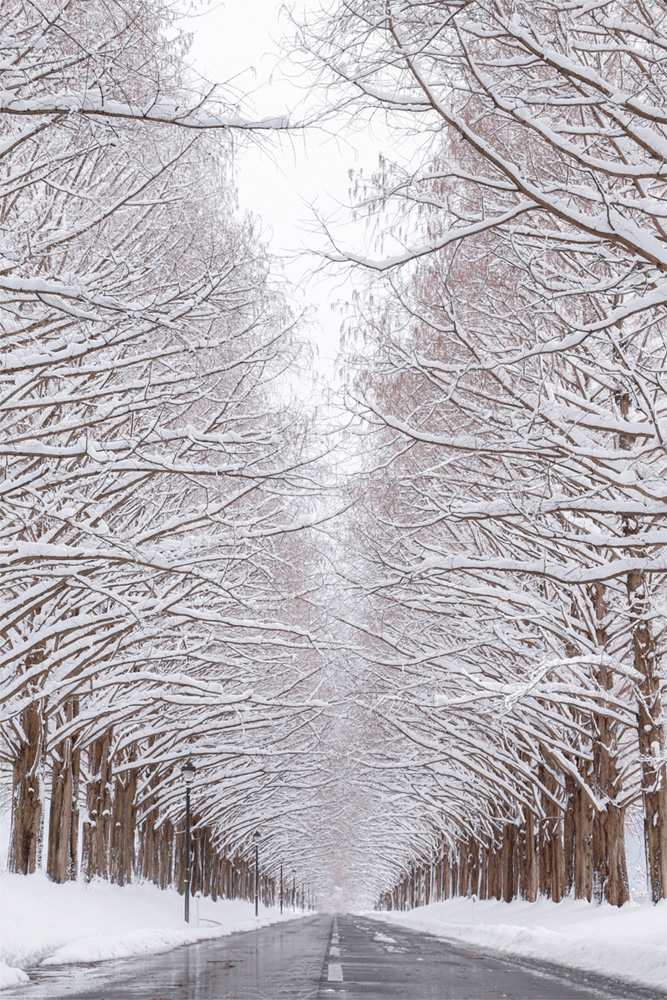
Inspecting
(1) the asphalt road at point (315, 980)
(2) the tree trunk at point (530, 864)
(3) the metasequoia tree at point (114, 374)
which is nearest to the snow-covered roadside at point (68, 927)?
(1) the asphalt road at point (315, 980)

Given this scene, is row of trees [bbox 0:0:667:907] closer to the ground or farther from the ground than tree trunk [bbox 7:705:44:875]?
farther from the ground

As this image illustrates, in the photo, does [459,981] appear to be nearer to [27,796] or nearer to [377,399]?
[377,399]

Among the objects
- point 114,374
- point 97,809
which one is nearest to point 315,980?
point 114,374

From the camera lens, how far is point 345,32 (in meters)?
8.00

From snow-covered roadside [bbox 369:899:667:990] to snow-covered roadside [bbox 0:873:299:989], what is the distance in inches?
215

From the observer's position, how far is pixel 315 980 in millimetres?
10117

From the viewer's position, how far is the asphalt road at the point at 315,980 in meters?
8.31

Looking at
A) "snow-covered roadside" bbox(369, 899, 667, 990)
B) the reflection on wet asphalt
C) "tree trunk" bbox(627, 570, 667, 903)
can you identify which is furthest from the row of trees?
the reflection on wet asphalt

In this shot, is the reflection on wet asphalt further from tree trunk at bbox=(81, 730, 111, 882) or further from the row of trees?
tree trunk at bbox=(81, 730, 111, 882)

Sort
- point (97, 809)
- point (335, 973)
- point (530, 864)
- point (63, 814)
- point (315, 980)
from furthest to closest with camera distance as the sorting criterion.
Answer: point (530, 864), point (97, 809), point (63, 814), point (335, 973), point (315, 980)

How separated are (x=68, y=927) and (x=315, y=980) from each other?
6.70 metres

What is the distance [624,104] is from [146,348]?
10640 mm

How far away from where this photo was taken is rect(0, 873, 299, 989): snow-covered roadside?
477 inches

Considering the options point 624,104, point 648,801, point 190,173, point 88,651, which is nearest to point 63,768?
point 88,651
